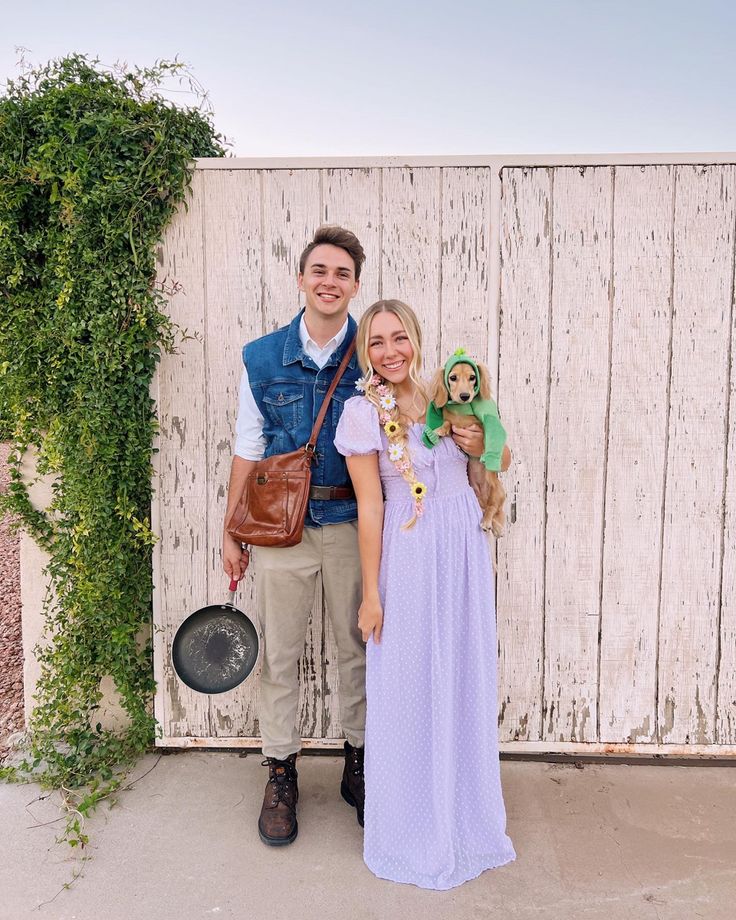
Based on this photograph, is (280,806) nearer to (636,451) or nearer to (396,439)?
(396,439)

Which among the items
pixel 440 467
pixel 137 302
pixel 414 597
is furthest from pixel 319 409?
pixel 137 302

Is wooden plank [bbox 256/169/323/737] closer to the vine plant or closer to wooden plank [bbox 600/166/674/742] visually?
the vine plant

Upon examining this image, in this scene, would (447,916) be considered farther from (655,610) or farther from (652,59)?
(652,59)

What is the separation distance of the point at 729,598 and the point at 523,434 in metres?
1.05

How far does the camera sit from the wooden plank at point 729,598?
96.7 inches

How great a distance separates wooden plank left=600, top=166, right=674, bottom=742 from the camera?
2393 millimetres

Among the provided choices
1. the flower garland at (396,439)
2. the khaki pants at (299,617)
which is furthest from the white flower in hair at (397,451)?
the khaki pants at (299,617)

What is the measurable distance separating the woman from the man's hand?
0.03 meters

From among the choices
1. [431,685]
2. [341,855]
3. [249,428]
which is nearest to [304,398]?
[249,428]

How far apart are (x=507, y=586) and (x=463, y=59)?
2.74 m

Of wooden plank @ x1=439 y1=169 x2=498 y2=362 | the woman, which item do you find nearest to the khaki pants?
the woman

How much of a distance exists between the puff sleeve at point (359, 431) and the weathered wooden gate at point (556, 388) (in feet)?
2.16

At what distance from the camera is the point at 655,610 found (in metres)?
2.51

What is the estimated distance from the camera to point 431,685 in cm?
189
